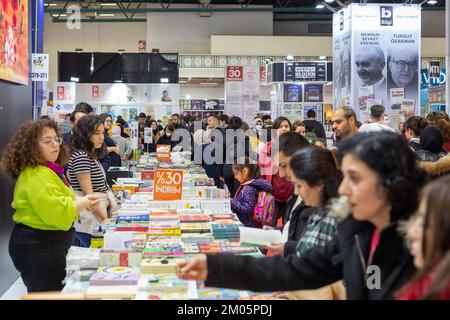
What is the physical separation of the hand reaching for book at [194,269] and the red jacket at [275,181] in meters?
2.78

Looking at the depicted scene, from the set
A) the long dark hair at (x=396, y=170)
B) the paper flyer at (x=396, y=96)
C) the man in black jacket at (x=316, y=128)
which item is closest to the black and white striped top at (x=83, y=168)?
the long dark hair at (x=396, y=170)

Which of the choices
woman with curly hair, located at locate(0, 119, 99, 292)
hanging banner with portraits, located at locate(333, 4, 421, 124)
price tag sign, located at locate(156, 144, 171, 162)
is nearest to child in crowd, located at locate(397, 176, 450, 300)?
woman with curly hair, located at locate(0, 119, 99, 292)

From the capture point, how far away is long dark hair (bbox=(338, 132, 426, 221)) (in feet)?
5.68

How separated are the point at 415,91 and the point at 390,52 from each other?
2.84ft

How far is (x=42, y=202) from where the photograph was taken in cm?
339

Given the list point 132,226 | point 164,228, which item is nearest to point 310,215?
point 164,228

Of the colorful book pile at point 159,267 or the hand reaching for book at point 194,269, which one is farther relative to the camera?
the colorful book pile at point 159,267

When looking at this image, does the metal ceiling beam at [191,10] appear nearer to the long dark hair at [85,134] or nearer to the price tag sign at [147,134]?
the price tag sign at [147,134]

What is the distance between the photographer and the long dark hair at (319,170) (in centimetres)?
249

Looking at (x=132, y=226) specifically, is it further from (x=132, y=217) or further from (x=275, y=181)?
(x=275, y=181)

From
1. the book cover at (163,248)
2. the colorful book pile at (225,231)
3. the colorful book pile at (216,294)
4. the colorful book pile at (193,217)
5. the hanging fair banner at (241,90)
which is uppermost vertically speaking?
the hanging fair banner at (241,90)

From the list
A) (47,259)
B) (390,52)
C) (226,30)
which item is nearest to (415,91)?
(390,52)
